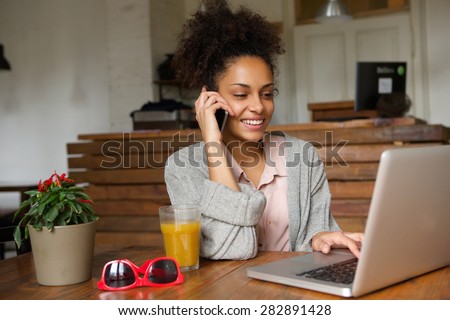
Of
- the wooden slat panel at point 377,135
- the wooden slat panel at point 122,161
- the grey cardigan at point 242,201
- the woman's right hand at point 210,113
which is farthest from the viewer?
the wooden slat panel at point 122,161

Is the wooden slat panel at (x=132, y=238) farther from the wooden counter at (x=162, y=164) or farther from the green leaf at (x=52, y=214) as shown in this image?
the green leaf at (x=52, y=214)

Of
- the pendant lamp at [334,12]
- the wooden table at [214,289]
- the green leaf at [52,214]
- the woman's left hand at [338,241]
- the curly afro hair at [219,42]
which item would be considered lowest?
the wooden table at [214,289]

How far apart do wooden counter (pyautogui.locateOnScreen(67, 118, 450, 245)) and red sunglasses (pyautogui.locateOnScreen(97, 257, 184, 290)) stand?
6.45 feet

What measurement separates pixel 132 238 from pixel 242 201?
201 cm

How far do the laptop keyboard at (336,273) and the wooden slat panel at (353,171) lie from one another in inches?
75.7

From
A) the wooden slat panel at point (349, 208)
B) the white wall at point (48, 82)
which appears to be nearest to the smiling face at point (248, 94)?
the wooden slat panel at point (349, 208)

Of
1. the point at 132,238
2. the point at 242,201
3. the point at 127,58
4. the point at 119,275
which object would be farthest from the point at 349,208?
the point at 127,58

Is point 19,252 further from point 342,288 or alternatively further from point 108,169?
point 108,169

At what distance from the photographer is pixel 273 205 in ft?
5.30

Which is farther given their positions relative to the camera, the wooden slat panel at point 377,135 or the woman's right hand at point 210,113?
the wooden slat panel at point 377,135

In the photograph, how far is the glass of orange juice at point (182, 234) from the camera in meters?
1.15

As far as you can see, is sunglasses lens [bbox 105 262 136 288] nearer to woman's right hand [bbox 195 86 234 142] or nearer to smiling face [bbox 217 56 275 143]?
woman's right hand [bbox 195 86 234 142]

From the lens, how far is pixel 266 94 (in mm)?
1626
